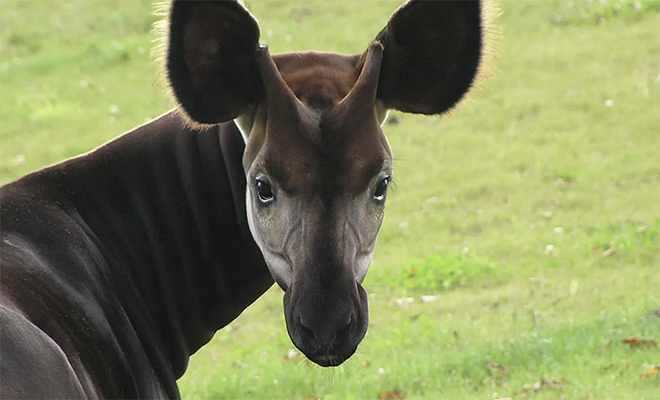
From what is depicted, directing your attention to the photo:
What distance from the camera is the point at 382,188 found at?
3756mm

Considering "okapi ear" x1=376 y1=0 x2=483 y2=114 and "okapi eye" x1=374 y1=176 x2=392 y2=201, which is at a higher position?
"okapi ear" x1=376 y1=0 x2=483 y2=114

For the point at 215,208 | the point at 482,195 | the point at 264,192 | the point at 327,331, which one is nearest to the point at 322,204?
the point at 264,192

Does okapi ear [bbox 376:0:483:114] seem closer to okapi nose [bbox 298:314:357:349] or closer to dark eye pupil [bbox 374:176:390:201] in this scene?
dark eye pupil [bbox 374:176:390:201]

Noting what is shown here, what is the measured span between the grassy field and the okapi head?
10.8 inches

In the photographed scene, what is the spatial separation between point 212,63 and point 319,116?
1.62ft

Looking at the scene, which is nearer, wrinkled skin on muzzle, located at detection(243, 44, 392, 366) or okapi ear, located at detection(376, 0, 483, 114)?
wrinkled skin on muzzle, located at detection(243, 44, 392, 366)

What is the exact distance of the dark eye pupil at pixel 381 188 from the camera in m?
3.73

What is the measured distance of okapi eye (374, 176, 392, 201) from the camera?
147 inches

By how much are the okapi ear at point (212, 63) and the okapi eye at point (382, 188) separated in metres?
0.57

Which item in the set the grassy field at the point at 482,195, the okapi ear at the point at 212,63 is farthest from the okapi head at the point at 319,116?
the grassy field at the point at 482,195

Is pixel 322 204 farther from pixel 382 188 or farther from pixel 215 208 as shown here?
pixel 215 208

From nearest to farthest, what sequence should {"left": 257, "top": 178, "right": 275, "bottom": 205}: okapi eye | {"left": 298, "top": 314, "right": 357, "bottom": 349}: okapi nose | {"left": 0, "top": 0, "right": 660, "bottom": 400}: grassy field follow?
{"left": 298, "top": 314, "right": 357, "bottom": 349}: okapi nose
{"left": 257, "top": 178, "right": 275, "bottom": 205}: okapi eye
{"left": 0, "top": 0, "right": 660, "bottom": 400}: grassy field

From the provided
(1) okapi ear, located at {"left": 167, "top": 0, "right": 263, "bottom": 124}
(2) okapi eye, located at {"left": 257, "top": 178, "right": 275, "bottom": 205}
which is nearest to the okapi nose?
(2) okapi eye, located at {"left": 257, "top": 178, "right": 275, "bottom": 205}

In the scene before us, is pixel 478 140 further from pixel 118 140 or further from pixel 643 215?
pixel 118 140
